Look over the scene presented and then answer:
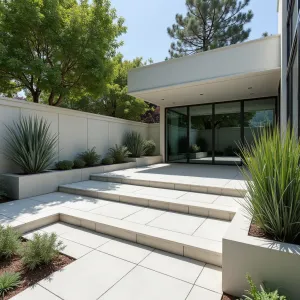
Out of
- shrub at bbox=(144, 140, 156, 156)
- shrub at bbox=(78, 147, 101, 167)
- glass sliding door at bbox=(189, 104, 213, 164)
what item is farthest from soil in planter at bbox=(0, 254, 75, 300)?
glass sliding door at bbox=(189, 104, 213, 164)

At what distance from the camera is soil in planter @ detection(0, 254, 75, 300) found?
204cm

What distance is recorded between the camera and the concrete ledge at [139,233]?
239cm

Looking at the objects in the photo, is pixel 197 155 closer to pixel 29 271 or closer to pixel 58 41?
pixel 58 41

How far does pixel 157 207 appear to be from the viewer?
3.87 meters

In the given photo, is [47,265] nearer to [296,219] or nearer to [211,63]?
[296,219]

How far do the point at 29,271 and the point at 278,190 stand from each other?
2.75 metres

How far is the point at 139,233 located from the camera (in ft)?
9.16

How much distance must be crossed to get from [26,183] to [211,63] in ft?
19.0

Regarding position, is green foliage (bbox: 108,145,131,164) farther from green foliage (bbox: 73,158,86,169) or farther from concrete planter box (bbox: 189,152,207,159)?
concrete planter box (bbox: 189,152,207,159)

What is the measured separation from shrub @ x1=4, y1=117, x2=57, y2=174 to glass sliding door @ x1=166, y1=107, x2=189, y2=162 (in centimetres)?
558

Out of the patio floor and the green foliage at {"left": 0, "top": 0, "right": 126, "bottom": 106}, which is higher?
the green foliage at {"left": 0, "top": 0, "right": 126, "bottom": 106}

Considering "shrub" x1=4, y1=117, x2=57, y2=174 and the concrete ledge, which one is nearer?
the concrete ledge

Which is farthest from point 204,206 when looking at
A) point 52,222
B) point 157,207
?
point 52,222

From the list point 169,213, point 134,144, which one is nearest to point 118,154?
point 134,144
